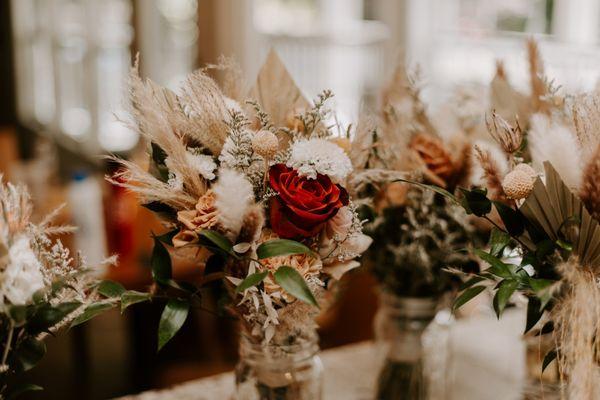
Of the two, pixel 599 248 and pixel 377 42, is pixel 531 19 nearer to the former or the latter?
pixel 377 42

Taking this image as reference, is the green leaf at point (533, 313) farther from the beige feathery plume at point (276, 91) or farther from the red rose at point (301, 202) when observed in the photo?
the beige feathery plume at point (276, 91)

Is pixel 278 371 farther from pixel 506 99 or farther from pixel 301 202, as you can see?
pixel 506 99

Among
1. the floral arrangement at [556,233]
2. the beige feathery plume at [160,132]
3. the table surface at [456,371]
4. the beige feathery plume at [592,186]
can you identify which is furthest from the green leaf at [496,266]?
the table surface at [456,371]

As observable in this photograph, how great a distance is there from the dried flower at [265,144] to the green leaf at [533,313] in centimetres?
33

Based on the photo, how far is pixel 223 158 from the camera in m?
0.75

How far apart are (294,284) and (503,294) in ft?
0.73

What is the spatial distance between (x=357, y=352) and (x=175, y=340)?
1.91 metres

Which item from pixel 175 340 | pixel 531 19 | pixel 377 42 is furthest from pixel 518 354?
pixel 377 42

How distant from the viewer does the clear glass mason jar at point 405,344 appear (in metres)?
1.11

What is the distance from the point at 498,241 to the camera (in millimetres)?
760

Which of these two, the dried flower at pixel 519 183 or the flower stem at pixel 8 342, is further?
the dried flower at pixel 519 183

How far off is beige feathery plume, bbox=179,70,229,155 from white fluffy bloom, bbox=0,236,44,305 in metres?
0.22

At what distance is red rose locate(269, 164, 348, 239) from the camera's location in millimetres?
718

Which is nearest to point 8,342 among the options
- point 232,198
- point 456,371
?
point 232,198
